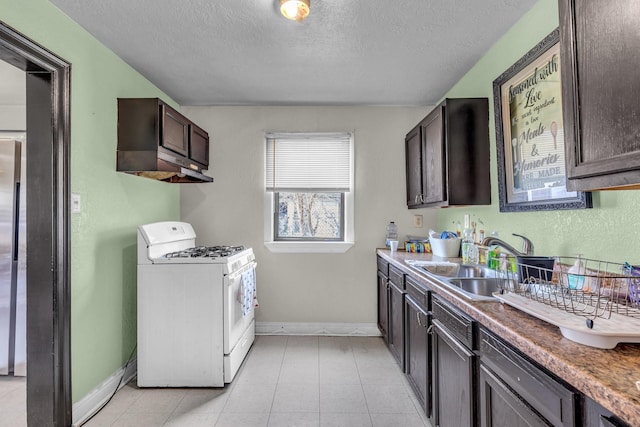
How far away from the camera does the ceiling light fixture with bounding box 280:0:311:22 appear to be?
1.78 m

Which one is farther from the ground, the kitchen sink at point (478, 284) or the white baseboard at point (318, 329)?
the kitchen sink at point (478, 284)

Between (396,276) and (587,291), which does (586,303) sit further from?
(396,276)

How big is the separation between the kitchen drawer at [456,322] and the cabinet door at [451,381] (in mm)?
30

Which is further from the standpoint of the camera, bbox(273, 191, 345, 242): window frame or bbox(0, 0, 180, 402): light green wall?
bbox(273, 191, 345, 242): window frame

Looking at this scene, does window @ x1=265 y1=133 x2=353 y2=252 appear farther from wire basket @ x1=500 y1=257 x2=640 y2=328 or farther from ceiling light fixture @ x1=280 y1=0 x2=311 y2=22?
wire basket @ x1=500 y1=257 x2=640 y2=328

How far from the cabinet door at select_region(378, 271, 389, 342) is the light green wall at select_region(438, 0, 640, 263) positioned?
Answer: 98 centimetres

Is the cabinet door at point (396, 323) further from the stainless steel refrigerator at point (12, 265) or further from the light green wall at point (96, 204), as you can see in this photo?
the stainless steel refrigerator at point (12, 265)

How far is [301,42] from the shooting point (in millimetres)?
2285

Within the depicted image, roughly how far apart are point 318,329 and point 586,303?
109 inches

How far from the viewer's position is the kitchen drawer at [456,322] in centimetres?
135

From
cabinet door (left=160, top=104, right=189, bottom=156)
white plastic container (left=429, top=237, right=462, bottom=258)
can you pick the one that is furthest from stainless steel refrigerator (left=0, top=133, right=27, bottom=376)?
white plastic container (left=429, top=237, right=462, bottom=258)

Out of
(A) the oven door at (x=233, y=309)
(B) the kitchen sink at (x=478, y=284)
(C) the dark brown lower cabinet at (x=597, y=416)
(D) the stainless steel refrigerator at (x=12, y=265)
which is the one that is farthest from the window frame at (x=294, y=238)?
(C) the dark brown lower cabinet at (x=597, y=416)

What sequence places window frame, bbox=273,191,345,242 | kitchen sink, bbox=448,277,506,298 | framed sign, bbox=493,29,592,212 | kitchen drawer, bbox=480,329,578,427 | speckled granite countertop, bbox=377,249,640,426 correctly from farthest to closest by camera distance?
1. window frame, bbox=273,191,345,242
2. kitchen sink, bbox=448,277,506,298
3. framed sign, bbox=493,29,592,212
4. kitchen drawer, bbox=480,329,578,427
5. speckled granite countertop, bbox=377,249,640,426

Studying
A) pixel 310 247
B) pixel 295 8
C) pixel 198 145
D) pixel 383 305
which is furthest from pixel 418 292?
pixel 198 145
